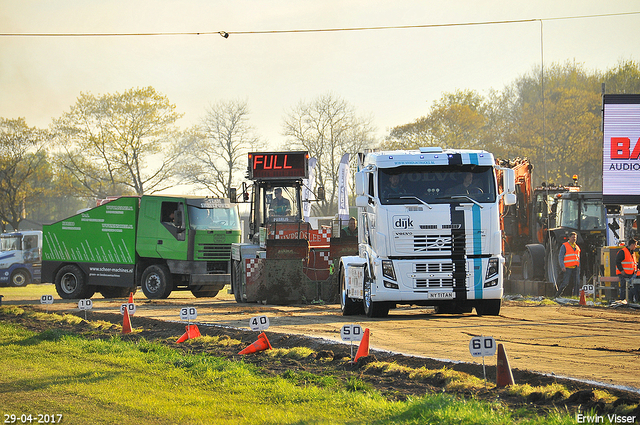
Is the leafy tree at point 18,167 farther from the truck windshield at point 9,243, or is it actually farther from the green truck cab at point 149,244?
the green truck cab at point 149,244

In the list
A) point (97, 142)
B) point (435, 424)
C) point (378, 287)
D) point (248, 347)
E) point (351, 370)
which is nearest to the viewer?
point (435, 424)

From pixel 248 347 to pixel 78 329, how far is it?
18.0 ft

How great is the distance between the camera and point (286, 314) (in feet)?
53.3

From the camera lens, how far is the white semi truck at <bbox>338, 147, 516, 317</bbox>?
519 inches

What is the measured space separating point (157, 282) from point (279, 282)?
573 centimetres

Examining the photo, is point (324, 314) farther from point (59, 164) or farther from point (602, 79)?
point (602, 79)

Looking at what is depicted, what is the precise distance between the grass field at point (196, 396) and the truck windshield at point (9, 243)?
28598mm

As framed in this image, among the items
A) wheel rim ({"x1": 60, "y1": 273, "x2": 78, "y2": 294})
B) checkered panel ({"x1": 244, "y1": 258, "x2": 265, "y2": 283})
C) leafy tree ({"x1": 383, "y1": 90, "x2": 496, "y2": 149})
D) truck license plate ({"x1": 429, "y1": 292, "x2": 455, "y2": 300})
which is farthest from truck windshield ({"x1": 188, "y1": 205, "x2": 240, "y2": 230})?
leafy tree ({"x1": 383, "y1": 90, "x2": 496, "y2": 149})

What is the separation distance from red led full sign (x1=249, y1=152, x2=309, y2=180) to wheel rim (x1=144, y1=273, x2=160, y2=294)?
4.95 metres

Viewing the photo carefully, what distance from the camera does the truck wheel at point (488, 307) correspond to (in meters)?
14.4

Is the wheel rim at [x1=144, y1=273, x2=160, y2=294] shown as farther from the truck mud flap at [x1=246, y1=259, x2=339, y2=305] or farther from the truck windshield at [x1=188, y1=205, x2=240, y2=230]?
the truck mud flap at [x1=246, y1=259, x2=339, y2=305]

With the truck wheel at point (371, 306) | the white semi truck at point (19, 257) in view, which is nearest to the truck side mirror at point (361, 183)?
the truck wheel at point (371, 306)

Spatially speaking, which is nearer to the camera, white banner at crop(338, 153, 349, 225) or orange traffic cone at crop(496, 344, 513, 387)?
orange traffic cone at crop(496, 344, 513, 387)

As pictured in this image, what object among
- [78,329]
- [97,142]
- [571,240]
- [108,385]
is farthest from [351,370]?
[97,142]
